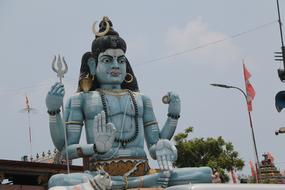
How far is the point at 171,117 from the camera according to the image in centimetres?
1410

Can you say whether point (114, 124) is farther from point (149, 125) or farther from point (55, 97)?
point (55, 97)

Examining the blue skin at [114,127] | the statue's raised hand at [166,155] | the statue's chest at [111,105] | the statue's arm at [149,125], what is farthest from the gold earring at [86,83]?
the statue's raised hand at [166,155]

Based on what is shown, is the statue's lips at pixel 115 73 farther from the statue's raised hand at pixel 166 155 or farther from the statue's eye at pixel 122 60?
the statue's raised hand at pixel 166 155

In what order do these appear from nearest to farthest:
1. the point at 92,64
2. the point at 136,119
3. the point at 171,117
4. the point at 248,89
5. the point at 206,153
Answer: the point at 136,119 < the point at 171,117 < the point at 92,64 < the point at 248,89 < the point at 206,153

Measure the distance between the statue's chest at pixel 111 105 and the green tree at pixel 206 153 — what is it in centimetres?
1249

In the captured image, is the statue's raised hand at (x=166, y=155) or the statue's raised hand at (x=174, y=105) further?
the statue's raised hand at (x=174, y=105)

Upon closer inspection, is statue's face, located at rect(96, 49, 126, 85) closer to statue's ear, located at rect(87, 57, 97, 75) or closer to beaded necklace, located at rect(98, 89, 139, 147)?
statue's ear, located at rect(87, 57, 97, 75)

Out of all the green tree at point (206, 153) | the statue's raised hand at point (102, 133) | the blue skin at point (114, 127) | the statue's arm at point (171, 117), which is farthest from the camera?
the green tree at point (206, 153)

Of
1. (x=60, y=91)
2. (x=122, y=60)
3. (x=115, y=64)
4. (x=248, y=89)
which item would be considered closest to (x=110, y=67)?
(x=115, y=64)

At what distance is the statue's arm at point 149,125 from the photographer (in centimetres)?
1416

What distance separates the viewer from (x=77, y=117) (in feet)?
44.4

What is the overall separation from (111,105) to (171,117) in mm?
1476

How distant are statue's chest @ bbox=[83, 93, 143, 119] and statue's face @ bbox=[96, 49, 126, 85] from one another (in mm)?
404

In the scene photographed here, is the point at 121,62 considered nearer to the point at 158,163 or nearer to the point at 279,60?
the point at 158,163
